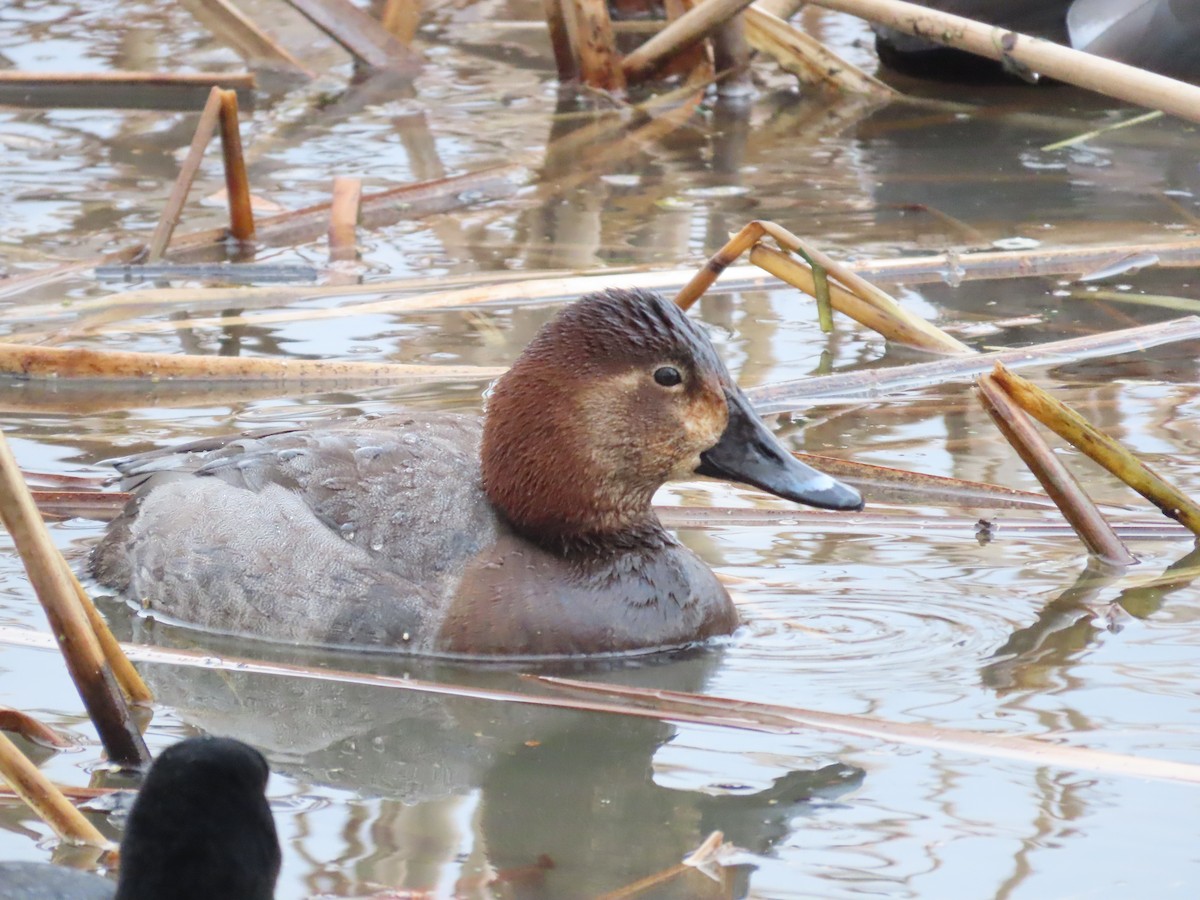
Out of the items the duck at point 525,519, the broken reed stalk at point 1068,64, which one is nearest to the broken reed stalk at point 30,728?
the duck at point 525,519

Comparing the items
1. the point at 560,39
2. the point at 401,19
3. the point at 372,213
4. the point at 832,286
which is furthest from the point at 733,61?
the point at 832,286

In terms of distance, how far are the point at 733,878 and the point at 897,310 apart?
3.55m

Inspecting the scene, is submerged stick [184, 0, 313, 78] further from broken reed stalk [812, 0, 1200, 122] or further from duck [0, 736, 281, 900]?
duck [0, 736, 281, 900]

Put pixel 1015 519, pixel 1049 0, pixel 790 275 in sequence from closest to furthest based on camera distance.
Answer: pixel 1015 519 < pixel 790 275 < pixel 1049 0

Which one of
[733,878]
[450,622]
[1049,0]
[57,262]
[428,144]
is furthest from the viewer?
[1049,0]

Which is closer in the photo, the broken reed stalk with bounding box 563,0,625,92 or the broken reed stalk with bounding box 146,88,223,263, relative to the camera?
the broken reed stalk with bounding box 146,88,223,263

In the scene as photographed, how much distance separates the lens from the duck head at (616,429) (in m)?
5.10

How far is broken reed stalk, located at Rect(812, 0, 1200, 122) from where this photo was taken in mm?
6559

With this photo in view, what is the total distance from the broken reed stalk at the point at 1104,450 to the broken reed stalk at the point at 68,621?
106 inches

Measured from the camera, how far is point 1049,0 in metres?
11.5

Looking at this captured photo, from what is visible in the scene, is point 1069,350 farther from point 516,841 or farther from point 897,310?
point 516,841

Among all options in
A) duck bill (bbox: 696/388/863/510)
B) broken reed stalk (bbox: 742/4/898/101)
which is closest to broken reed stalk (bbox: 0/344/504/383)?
duck bill (bbox: 696/388/863/510)

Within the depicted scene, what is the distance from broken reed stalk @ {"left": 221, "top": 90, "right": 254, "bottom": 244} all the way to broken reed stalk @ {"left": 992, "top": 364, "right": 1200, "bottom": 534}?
13.3 ft

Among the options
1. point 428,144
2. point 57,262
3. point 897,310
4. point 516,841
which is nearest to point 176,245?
point 57,262
